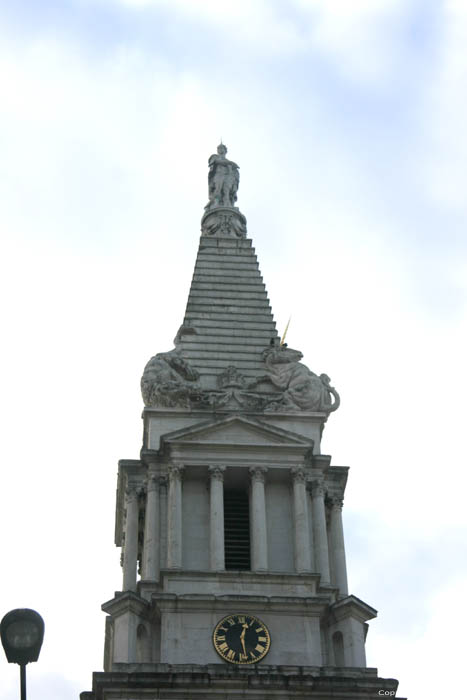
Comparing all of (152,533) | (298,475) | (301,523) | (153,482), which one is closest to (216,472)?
(153,482)

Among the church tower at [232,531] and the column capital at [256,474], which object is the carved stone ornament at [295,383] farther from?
the column capital at [256,474]

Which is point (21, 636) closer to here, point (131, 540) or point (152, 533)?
point (152, 533)

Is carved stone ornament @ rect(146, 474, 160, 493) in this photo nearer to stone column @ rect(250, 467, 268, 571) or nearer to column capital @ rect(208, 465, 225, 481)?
column capital @ rect(208, 465, 225, 481)

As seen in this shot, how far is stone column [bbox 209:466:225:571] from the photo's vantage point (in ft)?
143

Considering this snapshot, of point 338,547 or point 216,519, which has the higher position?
point 216,519

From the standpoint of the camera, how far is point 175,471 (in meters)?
45.5

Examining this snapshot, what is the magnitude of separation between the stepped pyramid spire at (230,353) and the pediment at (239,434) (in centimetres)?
137

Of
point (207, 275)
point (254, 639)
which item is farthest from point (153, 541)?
point (207, 275)

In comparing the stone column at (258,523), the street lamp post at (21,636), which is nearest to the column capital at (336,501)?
the stone column at (258,523)

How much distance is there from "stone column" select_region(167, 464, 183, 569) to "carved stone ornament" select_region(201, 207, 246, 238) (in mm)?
14826

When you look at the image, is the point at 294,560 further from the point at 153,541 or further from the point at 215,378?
the point at 215,378

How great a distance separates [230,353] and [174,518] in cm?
838

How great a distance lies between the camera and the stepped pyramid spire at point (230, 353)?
48719 millimetres

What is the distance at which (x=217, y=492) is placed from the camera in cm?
4525
